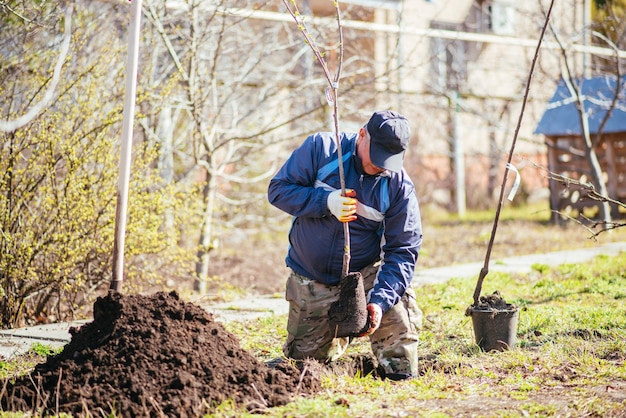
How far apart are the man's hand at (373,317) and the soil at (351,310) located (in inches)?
1.6

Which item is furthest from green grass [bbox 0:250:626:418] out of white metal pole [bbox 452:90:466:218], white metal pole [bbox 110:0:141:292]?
white metal pole [bbox 452:90:466:218]

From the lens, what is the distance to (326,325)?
4.73 meters

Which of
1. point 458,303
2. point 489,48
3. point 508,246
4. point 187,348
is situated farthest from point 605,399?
point 489,48

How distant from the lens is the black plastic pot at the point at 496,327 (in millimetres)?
4855

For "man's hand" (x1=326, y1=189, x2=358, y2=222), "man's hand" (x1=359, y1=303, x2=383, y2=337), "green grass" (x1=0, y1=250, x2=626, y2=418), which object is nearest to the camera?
"green grass" (x1=0, y1=250, x2=626, y2=418)

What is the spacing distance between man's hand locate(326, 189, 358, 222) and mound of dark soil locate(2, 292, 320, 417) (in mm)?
852

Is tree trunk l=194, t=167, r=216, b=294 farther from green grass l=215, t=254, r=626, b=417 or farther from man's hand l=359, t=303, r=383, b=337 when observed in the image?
man's hand l=359, t=303, r=383, b=337

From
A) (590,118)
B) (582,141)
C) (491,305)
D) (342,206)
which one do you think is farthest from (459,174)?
(342,206)

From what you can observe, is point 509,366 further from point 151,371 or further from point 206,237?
point 206,237

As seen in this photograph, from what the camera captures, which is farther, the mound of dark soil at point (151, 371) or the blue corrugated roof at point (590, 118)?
the blue corrugated roof at point (590, 118)

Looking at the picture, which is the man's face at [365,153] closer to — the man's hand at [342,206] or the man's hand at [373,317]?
the man's hand at [342,206]

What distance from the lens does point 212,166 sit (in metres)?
7.85

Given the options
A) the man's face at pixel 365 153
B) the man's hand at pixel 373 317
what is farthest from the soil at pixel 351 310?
the man's face at pixel 365 153

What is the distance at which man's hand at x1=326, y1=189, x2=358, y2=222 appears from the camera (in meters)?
4.14
